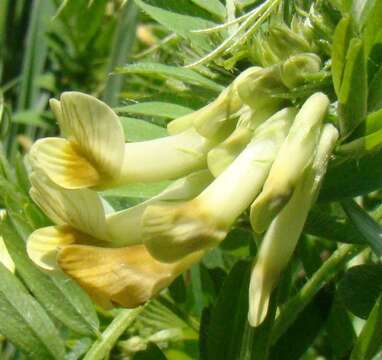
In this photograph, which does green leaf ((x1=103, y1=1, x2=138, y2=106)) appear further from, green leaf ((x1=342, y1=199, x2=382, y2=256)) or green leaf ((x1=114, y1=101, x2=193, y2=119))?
green leaf ((x1=342, y1=199, x2=382, y2=256))

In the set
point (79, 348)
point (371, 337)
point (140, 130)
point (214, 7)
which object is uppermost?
point (214, 7)

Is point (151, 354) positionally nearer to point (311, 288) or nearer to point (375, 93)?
point (311, 288)

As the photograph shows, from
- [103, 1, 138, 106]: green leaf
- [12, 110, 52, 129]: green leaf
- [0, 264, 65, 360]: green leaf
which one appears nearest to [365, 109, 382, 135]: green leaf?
[0, 264, 65, 360]: green leaf

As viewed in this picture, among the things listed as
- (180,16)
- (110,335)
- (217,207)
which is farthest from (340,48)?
(110,335)

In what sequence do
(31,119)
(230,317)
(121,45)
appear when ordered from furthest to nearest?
(31,119) < (121,45) < (230,317)

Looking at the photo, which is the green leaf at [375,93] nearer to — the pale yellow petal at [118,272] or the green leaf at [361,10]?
the green leaf at [361,10]

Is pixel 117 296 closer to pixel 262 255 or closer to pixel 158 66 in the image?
pixel 262 255
